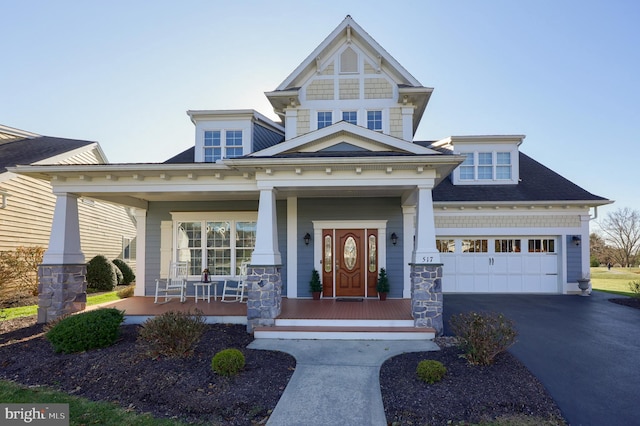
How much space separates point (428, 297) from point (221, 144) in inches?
291

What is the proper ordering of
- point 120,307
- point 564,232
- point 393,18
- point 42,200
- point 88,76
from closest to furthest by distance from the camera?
point 120,307
point 393,18
point 88,76
point 564,232
point 42,200

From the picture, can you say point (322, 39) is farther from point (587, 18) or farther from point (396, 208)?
point (587, 18)

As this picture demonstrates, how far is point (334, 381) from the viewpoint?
4945mm

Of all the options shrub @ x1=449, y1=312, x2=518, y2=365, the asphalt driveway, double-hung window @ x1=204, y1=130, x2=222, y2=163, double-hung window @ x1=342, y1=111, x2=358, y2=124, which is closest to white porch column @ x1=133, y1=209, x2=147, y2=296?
double-hung window @ x1=204, y1=130, x2=222, y2=163

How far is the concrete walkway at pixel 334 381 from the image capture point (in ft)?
13.2

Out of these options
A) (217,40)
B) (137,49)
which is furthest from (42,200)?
(217,40)

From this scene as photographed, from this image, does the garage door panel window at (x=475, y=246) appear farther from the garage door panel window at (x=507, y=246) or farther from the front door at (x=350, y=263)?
the front door at (x=350, y=263)

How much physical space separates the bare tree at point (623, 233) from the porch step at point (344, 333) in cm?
3971

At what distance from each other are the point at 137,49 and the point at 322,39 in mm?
5386

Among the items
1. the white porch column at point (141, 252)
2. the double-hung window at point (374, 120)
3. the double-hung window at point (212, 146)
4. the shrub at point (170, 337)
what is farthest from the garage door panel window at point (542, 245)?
the white porch column at point (141, 252)

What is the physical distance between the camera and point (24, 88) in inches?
436

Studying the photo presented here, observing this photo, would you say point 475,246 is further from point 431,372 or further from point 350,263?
point 431,372

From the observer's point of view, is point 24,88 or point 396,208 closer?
point 396,208

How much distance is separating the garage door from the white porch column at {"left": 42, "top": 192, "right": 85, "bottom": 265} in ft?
37.5
